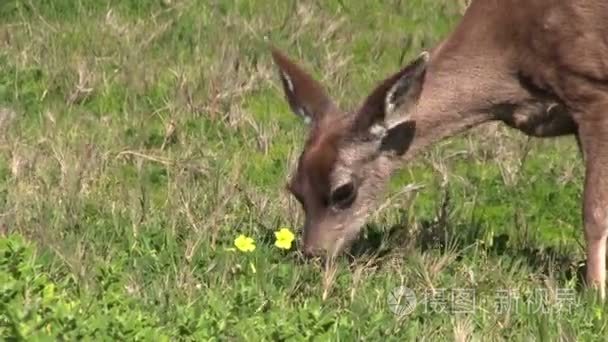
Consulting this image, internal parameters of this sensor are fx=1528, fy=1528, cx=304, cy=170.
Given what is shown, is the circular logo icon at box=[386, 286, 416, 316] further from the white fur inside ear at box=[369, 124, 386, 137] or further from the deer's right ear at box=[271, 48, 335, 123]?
the deer's right ear at box=[271, 48, 335, 123]

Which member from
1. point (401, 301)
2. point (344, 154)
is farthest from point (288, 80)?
point (401, 301)

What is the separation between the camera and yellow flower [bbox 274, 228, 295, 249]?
7.67 metres

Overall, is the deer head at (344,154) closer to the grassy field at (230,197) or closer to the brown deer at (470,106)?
the brown deer at (470,106)

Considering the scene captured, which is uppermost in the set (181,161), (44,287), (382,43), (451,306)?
(44,287)

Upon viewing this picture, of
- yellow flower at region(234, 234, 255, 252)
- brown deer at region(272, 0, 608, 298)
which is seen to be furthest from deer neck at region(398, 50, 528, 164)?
yellow flower at region(234, 234, 255, 252)

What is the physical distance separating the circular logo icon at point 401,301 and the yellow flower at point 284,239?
2.42 ft

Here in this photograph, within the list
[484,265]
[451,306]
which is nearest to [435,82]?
[484,265]

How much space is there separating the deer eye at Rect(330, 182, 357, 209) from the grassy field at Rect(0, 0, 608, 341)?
0.24 metres

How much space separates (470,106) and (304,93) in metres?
0.90

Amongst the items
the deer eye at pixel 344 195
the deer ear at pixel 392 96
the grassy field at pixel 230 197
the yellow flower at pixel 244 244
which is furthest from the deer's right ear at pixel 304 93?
the yellow flower at pixel 244 244

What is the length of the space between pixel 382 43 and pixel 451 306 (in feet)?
18.8

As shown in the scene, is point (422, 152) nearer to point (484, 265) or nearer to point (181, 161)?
point (484, 265)

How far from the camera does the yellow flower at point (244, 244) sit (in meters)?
7.44

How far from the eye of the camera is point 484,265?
7699mm
